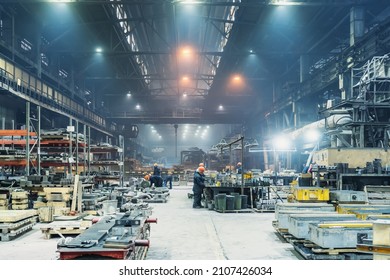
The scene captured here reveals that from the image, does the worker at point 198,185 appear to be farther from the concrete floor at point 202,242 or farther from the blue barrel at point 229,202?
the concrete floor at point 202,242

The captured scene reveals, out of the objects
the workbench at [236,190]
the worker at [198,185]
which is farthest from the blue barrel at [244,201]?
the worker at [198,185]

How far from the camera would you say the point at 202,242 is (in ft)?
18.0

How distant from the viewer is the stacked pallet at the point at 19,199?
769 centimetres

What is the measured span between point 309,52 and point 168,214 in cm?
1373

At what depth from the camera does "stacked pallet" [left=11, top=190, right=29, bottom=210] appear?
25.2 ft

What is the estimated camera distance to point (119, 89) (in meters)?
30.1

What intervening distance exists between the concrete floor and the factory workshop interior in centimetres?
4

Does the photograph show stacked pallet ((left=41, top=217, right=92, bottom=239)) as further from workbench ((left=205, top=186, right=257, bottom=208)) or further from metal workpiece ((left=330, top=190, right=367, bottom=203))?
metal workpiece ((left=330, top=190, right=367, bottom=203))

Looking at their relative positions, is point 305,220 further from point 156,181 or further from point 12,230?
point 156,181

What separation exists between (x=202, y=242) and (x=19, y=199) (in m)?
4.65

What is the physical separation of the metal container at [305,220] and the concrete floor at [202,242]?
12.9 inches

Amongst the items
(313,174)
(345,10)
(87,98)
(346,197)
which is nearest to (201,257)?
(346,197)

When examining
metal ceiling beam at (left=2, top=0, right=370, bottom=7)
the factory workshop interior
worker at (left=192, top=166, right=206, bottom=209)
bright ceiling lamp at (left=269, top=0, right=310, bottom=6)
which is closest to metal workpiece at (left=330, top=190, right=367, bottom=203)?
the factory workshop interior
